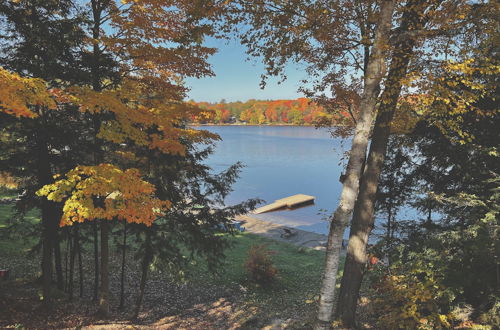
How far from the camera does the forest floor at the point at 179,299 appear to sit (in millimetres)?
9023

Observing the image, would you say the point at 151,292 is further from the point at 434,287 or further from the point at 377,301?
the point at 434,287

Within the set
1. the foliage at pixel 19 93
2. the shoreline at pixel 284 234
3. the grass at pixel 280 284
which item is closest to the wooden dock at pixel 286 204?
the shoreline at pixel 284 234

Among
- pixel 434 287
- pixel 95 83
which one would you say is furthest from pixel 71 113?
pixel 434 287

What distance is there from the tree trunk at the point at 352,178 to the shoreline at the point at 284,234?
1699cm

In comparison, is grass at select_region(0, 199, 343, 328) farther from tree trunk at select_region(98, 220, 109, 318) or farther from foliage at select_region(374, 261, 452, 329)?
tree trunk at select_region(98, 220, 109, 318)

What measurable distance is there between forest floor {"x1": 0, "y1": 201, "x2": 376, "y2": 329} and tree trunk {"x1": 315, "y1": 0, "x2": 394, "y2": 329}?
12.6 feet

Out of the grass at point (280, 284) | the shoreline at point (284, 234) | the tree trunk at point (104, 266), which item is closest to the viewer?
the tree trunk at point (104, 266)

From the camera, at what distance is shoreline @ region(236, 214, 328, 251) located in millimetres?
22438

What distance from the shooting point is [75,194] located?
6770 mm

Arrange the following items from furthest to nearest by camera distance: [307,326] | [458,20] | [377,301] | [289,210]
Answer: [289,210]
[307,326]
[377,301]
[458,20]

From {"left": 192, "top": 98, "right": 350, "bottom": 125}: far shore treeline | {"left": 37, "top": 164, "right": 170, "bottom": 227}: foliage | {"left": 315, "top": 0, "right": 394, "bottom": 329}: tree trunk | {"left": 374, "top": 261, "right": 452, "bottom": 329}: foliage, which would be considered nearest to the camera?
{"left": 315, "top": 0, "right": 394, "bottom": 329}: tree trunk

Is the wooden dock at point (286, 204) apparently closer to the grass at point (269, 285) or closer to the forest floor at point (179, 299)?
the grass at point (269, 285)

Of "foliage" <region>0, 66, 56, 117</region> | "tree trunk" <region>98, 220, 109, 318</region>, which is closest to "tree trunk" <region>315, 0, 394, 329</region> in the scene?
"foliage" <region>0, 66, 56, 117</region>

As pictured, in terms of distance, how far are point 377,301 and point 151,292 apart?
31.4 feet
